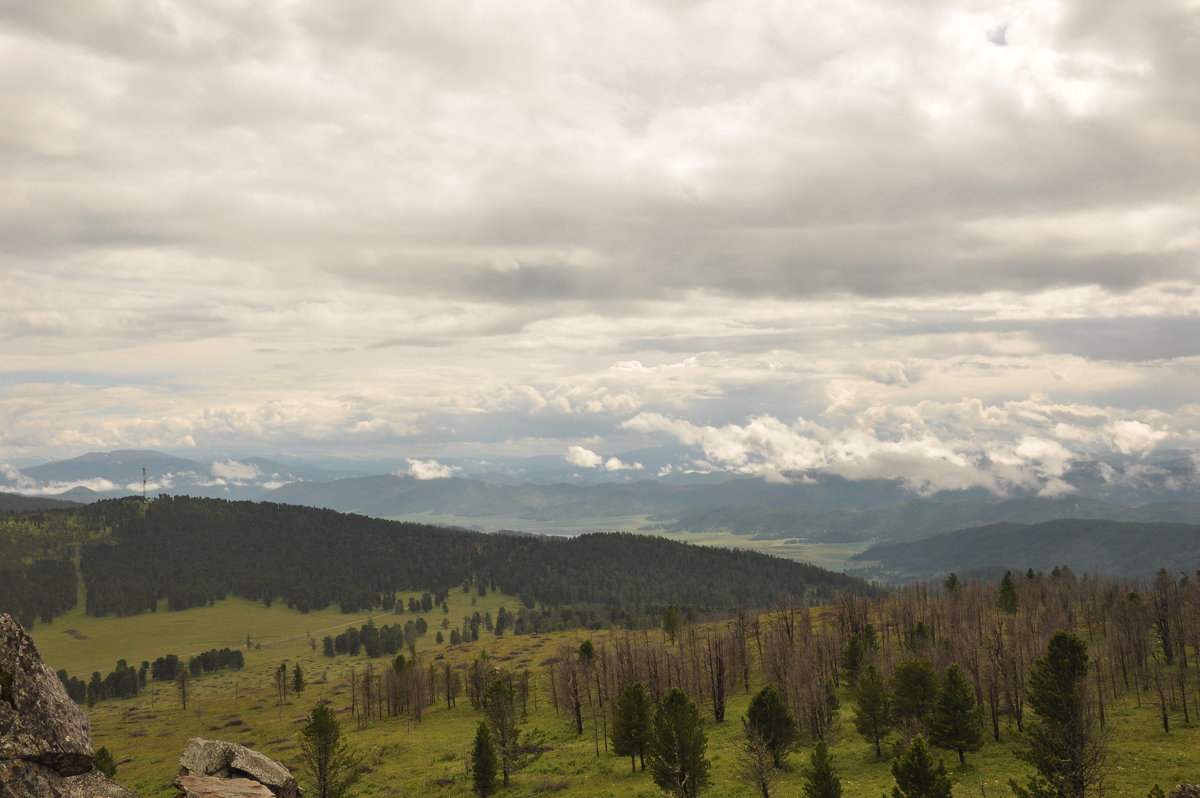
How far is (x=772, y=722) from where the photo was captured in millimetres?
84938

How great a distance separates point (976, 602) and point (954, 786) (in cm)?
11838

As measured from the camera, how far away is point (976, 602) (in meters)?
179

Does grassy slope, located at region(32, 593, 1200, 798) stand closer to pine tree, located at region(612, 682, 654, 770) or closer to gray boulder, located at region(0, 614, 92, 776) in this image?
pine tree, located at region(612, 682, 654, 770)

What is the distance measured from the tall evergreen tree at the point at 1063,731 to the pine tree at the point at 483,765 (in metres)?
58.2

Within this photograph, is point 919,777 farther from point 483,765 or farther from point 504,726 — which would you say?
point 504,726

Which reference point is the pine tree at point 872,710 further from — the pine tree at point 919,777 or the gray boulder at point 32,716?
the gray boulder at point 32,716

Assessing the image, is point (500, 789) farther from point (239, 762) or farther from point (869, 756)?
point (869, 756)

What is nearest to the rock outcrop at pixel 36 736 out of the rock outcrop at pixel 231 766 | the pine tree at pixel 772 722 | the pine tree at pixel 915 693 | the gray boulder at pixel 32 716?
the gray boulder at pixel 32 716

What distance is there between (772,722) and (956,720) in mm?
22685

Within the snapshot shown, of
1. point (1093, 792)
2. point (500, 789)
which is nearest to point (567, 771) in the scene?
point (500, 789)

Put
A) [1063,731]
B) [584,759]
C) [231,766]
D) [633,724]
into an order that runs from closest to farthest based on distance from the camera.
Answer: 1. [231,766]
2. [1063,731]
3. [633,724]
4. [584,759]

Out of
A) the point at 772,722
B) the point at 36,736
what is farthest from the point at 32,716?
the point at 772,722

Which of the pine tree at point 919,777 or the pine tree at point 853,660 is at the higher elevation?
the pine tree at point 919,777

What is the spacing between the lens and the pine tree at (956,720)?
276 ft
